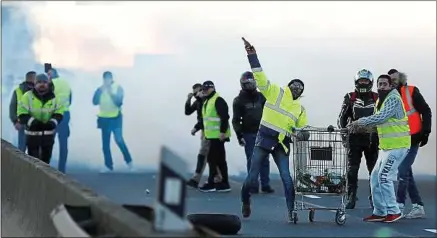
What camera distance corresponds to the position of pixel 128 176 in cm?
2119

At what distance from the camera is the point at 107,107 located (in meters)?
22.7

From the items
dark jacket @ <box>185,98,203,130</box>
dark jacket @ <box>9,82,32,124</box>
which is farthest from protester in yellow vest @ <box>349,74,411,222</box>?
dark jacket @ <box>9,82,32,124</box>

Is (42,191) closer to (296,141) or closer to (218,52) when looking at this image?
(296,141)

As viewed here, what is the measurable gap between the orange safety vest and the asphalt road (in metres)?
1.15

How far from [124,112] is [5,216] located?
47.0ft

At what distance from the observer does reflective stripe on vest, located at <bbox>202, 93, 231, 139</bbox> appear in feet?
57.3

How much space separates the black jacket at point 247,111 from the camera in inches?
652

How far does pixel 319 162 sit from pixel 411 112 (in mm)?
2096

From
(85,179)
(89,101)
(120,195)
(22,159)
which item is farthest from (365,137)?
(89,101)

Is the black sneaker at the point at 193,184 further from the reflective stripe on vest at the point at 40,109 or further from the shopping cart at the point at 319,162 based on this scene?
the shopping cart at the point at 319,162

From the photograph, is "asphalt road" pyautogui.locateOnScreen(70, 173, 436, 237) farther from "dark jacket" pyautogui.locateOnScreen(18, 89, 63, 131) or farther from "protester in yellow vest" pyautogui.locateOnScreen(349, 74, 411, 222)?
"dark jacket" pyautogui.locateOnScreen(18, 89, 63, 131)

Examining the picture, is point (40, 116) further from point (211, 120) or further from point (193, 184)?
point (193, 184)

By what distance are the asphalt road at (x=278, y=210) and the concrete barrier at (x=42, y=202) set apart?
0.65 meters

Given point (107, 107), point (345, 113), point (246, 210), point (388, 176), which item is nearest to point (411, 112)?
point (345, 113)
